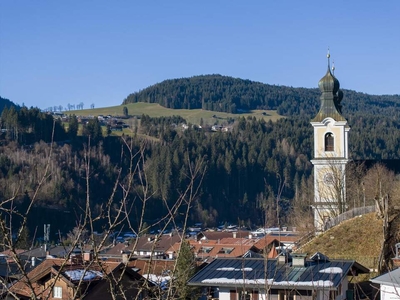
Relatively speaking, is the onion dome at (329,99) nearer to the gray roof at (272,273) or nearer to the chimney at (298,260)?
the gray roof at (272,273)

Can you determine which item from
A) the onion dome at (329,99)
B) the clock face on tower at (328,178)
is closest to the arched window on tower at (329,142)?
the onion dome at (329,99)

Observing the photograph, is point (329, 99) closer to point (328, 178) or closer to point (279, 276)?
point (328, 178)

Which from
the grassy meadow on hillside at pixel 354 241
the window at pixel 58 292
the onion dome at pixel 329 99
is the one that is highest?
the onion dome at pixel 329 99

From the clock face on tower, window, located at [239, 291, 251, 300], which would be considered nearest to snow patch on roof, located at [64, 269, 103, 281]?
window, located at [239, 291, 251, 300]

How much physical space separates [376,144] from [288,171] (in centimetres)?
2060

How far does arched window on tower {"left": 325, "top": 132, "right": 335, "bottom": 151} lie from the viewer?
44438mm

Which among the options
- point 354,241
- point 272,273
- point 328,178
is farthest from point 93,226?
point 328,178

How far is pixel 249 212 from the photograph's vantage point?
145 m

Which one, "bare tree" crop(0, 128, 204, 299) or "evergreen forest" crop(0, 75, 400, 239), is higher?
"bare tree" crop(0, 128, 204, 299)

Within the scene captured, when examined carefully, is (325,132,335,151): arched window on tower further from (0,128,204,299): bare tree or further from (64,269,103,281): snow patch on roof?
(0,128,204,299): bare tree

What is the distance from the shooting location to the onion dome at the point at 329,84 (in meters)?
44.4

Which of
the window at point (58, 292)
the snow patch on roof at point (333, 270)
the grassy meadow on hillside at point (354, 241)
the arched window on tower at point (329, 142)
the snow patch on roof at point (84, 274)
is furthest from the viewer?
the arched window on tower at point (329, 142)

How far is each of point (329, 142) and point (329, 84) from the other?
341cm

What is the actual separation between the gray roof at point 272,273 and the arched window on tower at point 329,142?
23422 mm
